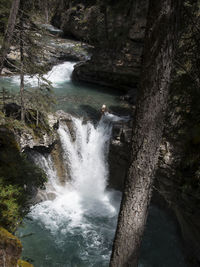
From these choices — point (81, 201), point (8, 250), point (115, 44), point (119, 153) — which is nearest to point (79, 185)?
point (81, 201)

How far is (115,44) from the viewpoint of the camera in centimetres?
1502

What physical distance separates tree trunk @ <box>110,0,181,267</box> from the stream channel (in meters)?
2.79

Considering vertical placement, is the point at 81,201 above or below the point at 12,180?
below

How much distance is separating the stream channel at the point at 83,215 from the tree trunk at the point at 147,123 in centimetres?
279

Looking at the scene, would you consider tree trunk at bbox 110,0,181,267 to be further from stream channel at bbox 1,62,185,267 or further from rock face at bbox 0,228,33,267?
stream channel at bbox 1,62,185,267

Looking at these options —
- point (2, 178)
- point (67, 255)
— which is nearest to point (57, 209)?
point (67, 255)

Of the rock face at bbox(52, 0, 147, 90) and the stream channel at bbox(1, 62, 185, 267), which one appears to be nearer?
the stream channel at bbox(1, 62, 185, 267)

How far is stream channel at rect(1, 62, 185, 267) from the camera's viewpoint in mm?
7371

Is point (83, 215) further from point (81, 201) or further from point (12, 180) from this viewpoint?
point (12, 180)

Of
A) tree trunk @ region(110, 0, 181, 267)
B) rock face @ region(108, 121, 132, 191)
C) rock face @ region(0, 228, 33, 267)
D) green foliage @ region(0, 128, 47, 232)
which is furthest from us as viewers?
rock face @ region(108, 121, 132, 191)

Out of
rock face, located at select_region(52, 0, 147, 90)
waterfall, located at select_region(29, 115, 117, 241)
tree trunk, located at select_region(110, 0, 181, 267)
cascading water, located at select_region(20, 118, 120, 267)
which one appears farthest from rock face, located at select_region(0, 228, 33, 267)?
rock face, located at select_region(52, 0, 147, 90)

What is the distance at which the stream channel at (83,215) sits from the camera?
7371 millimetres

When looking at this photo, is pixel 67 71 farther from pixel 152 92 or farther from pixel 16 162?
pixel 152 92

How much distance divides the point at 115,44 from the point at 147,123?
13.3m
